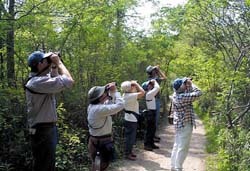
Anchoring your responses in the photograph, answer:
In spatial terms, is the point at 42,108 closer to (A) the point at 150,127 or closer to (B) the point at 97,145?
(B) the point at 97,145

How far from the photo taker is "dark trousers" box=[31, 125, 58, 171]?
4688 mm

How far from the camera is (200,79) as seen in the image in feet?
50.1

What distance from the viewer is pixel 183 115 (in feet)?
22.2

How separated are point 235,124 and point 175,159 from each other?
2249 mm

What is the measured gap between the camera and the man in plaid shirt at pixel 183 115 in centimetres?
674

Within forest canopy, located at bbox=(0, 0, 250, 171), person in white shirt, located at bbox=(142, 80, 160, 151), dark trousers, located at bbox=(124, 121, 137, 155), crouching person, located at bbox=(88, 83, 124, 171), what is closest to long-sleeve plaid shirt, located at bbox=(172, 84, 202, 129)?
forest canopy, located at bbox=(0, 0, 250, 171)

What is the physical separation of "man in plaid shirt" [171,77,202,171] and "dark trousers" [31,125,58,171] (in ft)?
9.12

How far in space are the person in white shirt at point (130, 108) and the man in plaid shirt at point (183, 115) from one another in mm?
1482

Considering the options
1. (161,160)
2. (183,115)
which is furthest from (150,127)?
(183,115)

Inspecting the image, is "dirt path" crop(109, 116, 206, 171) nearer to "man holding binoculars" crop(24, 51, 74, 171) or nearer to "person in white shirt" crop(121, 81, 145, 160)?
"person in white shirt" crop(121, 81, 145, 160)

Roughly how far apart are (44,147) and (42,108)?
0.50 metres

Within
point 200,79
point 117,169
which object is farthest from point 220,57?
point 117,169

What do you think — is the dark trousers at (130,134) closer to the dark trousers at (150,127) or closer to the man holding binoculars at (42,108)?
the dark trousers at (150,127)

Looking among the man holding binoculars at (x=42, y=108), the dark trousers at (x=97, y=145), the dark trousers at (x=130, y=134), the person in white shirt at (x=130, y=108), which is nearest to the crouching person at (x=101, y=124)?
the dark trousers at (x=97, y=145)
